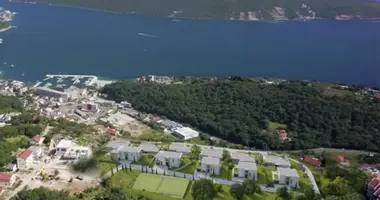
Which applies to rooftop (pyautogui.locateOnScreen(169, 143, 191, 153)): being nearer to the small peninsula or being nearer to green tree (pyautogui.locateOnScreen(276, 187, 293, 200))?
green tree (pyautogui.locateOnScreen(276, 187, 293, 200))

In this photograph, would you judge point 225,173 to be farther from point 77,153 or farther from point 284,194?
point 77,153

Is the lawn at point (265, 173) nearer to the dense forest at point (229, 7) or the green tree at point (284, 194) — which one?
the green tree at point (284, 194)

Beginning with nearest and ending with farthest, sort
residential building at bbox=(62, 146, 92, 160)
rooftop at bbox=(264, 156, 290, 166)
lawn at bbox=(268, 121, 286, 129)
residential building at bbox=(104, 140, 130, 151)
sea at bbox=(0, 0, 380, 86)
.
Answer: residential building at bbox=(62, 146, 92, 160), rooftop at bbox=(264, 156, 290, 166), residential building at bbox=(104, 140, 130, 151), lawn at bbox=(268, 121, 286, 129), sea at bbox=(0, 0, 380, 86)

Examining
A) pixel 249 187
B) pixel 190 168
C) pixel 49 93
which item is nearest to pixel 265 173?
pixel 249 187

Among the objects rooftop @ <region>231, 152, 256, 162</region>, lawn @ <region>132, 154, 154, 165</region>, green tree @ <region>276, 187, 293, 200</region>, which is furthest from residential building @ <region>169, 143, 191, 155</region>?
green tree @ <region>276, 187, 293, 200</region>

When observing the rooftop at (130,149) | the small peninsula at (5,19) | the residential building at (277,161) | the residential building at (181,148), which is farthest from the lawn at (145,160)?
the small peninsula at (5,19)
